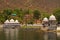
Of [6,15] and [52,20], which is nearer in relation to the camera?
[52,20]

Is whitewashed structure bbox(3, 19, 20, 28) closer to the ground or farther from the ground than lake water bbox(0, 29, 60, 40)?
farther from the ground

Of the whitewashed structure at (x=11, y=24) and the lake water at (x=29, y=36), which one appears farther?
the whitewashed structure at (x=11, y=24)

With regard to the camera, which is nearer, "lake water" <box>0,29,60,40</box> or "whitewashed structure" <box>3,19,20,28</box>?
"lake water" <box>0,29,60,40</box>

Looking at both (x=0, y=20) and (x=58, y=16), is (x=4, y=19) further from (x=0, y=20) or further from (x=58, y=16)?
(x=58, y=16)

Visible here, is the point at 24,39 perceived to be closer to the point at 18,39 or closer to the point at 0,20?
the point at 18,39

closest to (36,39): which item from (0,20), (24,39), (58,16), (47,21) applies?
(24,39)

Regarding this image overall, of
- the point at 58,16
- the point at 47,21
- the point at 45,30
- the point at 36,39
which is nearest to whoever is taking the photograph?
the point at 36,39

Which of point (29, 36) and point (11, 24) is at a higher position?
point (11, 24)

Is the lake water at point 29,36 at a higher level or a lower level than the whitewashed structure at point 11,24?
lower

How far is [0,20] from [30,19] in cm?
1404

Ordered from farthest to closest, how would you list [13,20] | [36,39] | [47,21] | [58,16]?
[13,20]
[58,16]
[47,21]
[36,39]

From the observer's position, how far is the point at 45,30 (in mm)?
111188

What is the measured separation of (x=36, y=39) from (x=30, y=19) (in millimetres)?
82947

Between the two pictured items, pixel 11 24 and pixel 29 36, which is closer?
pixel 29 36
